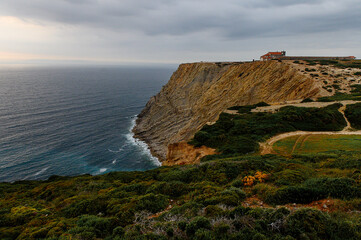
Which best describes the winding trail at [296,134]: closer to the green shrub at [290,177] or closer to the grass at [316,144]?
the grass at [316,144]

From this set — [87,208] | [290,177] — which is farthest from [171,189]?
[290,177]

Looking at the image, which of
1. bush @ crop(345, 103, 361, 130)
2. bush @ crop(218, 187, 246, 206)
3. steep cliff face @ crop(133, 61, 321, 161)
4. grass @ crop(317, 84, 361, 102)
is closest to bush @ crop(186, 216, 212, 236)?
bush @ crop(218, 187, 246, 206)

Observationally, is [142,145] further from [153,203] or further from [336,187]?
[336,187]

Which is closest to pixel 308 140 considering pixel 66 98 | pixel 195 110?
pixel 195 110

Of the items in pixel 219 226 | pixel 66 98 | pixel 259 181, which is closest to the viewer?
pixel 219 226

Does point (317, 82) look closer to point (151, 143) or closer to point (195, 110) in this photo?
point (195, 110)

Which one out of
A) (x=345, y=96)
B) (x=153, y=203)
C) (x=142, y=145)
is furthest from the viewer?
(x=142, y=145)

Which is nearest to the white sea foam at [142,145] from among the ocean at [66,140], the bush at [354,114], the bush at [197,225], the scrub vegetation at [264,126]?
the ocean at [66,140]
